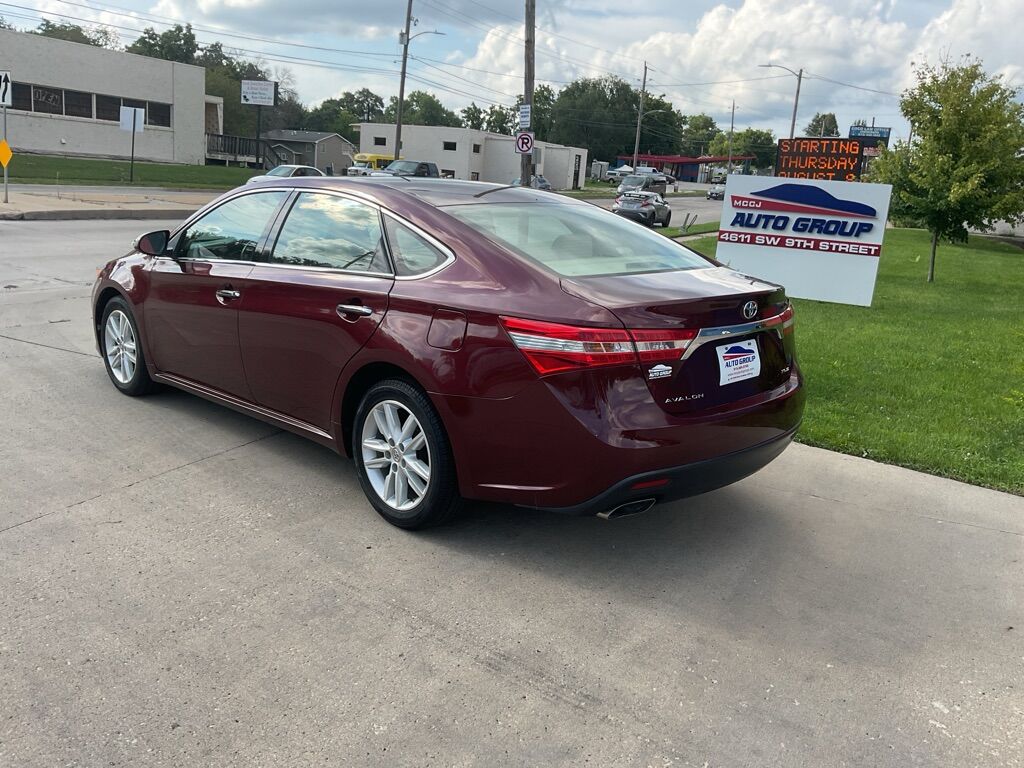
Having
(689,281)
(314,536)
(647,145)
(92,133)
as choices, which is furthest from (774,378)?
(647,145)

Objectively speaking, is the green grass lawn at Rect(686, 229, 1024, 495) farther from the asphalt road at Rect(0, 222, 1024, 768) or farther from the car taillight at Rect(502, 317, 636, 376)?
the car taillight at Rect(502, 317, 636, 376)

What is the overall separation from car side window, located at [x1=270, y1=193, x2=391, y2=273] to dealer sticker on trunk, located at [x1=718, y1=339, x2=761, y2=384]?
1.60 m

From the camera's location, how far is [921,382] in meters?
7.29

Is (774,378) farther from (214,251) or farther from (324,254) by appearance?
(214,251)

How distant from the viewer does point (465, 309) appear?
11.8 ft

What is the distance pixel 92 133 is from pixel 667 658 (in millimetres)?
50663

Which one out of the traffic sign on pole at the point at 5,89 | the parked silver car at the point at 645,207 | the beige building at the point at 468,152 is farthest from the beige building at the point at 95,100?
the parked silver car at the point at 645,207

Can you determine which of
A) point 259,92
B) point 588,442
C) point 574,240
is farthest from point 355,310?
point 259,92

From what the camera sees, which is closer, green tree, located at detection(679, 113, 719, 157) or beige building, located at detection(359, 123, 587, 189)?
beige building, located at detection(359, 123, 587, 189)

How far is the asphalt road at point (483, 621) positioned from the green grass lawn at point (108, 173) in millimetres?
29961

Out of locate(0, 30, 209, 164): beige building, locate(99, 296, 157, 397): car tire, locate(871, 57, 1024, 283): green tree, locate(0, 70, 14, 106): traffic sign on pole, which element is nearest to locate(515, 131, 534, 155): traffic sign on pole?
locate(871, 57, 1024, 283): green tree

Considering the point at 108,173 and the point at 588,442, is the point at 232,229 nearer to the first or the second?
the point at 588,442

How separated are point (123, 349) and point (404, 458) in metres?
3.03

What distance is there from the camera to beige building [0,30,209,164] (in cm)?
4222
